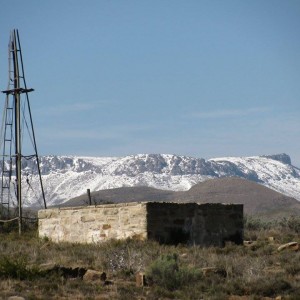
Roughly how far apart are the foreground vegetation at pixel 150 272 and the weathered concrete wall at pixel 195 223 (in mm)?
807

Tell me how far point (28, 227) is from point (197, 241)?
10312mm

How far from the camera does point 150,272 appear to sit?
17281mm

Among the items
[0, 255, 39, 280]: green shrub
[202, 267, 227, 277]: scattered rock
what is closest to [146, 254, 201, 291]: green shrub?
[202, 267, 227, 277]: scattered rock

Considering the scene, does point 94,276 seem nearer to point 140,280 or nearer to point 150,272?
point 140,280

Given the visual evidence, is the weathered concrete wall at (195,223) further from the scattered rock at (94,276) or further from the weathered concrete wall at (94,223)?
the scattered rock at (94,276)

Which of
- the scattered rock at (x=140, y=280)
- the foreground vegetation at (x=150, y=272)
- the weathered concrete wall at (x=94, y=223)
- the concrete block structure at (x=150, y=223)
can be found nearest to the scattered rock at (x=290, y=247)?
the foreground vegetation at (x=150, y=272)

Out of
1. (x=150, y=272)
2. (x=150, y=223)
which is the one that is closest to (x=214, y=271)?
(x=150, y=272)

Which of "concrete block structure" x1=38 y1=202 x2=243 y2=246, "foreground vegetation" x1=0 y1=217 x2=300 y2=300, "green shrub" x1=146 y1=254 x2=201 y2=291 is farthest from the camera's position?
"concrete block structure" x1=38 y1=202 x2=243 y2=246

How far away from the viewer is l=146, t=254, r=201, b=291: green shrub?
16734 mm

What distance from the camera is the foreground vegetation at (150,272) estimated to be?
15898 millimetres

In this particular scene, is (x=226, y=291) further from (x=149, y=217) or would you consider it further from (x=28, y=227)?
(x=28, y=227)

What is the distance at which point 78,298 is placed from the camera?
49.5 feet

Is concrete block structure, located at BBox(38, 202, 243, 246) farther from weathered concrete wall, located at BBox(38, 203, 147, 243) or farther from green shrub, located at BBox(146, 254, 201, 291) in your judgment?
green shrub, located at BBox(146, 254, 201, 291)

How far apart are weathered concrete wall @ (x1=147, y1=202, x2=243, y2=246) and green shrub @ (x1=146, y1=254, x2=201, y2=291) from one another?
5.25 metres
